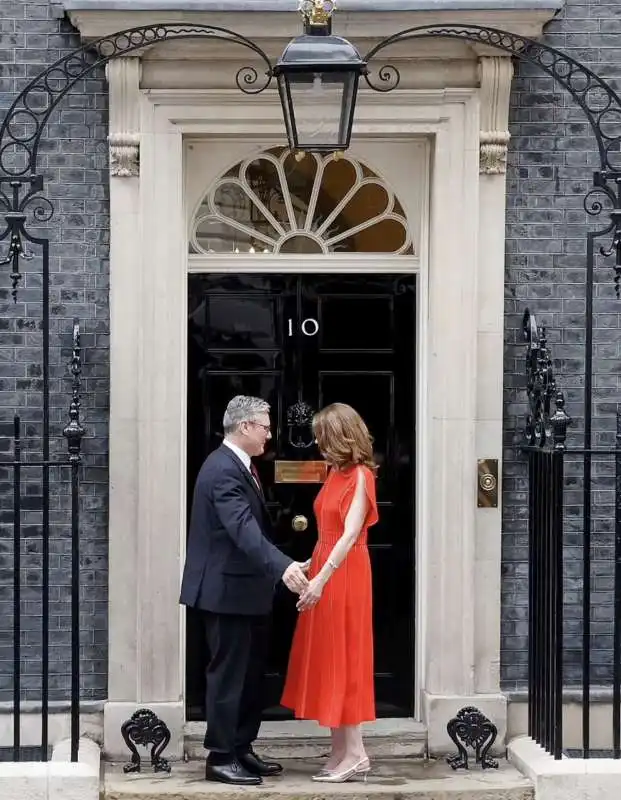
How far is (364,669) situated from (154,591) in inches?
46.8

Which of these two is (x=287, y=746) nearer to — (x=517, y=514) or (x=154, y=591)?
(x=154, y=591)

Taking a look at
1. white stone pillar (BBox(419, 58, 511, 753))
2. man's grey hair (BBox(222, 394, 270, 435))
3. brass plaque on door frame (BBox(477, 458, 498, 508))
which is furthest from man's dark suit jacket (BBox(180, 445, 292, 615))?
brass plaque on door frame (BBox(477, 458, 498, 508))

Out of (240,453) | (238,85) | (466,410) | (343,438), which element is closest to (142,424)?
(240,453)

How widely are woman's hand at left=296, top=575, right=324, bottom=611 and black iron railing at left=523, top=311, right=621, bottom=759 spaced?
42.8 inches

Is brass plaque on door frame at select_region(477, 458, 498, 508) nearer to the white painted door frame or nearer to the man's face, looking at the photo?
the white painted door frame

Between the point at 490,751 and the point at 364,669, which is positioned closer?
the point at 364,669

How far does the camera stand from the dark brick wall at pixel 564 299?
758cm

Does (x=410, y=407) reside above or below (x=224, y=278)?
below

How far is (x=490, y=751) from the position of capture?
7516 mm

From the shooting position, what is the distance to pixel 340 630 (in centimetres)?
693

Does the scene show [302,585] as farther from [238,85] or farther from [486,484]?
[238,85]

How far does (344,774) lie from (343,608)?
782 mm

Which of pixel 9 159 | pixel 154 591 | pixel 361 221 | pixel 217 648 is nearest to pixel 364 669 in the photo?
pixel 217 648

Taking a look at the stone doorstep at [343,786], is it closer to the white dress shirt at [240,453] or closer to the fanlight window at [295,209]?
the white dress shirt at [240,453]
